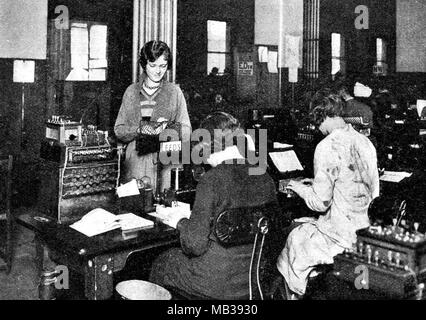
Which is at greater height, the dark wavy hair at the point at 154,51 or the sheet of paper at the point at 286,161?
the dark wavy hair at the point at 154,51

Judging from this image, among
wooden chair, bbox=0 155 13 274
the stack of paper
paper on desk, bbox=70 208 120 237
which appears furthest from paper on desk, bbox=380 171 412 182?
wooden chair, bbox=0 155 13 274

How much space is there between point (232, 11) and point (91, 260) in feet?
24.6

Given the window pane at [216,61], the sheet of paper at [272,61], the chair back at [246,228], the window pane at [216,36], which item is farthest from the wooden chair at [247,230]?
the sheet of paper at [272,61]

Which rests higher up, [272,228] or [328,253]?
[272,228]

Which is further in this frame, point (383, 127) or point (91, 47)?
point (91, 47)

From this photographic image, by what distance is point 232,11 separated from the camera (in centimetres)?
920

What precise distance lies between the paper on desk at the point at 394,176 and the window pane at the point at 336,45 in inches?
296

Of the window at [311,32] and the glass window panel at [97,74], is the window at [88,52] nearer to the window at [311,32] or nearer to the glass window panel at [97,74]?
the glass window panel at [97,74]

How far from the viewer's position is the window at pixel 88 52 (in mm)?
7430

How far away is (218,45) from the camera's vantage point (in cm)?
907

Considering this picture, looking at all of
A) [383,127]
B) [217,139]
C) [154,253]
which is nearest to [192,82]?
[383,127]

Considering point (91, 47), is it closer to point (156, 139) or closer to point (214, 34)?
point (214, 34)

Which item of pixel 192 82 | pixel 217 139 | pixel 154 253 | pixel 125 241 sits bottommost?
pixel 154 253

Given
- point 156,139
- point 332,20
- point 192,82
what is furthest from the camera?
point 332,20
